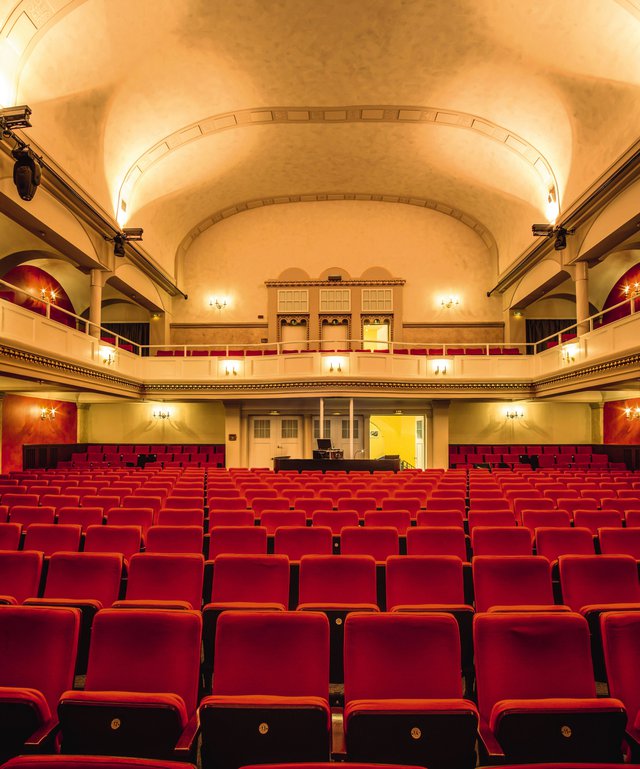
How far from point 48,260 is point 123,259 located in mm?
2554

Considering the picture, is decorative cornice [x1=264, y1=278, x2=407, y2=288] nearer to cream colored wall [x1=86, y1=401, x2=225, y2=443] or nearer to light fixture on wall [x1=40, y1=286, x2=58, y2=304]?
cream colored wall [x1=86, y1=401, x2=225, y2=443]

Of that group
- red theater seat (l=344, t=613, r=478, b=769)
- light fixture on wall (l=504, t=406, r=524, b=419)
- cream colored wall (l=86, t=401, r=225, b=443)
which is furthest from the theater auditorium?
light fixture on wall (l=504, t=406, r=524, b=419)

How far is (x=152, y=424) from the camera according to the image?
18969 millimetres

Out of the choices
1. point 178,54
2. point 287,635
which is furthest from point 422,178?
point 287,635

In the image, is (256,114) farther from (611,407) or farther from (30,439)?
(611,407)

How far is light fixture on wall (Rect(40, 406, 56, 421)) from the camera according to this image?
627 inches

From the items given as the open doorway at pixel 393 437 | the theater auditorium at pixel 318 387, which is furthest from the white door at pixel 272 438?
the open doorway at pixel 393 437

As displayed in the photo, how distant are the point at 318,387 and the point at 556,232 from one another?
320 inches

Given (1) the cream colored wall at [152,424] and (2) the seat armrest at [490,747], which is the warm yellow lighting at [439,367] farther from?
(2) the seat armrest at [490,747]

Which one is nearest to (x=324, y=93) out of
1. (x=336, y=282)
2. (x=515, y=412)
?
(x=336, y=282)

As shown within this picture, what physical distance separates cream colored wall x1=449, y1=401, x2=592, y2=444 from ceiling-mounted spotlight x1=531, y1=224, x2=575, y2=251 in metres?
6.48

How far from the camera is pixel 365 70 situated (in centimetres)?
1295

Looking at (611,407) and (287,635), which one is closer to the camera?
(287,635)

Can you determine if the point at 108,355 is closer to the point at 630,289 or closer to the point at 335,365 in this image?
the point at 335,365
